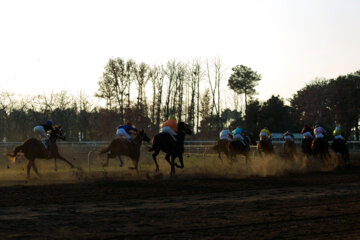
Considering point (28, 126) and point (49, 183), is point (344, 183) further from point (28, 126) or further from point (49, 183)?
point (28, 126)

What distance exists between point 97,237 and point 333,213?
4960 millimetres

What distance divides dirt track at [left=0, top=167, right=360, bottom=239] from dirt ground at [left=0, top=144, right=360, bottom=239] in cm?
2

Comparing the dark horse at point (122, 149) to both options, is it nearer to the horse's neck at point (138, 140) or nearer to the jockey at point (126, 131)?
the horse's neck at point (138, 140)

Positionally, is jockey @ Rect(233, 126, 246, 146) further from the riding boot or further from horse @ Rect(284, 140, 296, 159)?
the riding boot

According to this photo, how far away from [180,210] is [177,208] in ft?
1.07

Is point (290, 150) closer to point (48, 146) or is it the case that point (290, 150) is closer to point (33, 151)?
point (48, 146)

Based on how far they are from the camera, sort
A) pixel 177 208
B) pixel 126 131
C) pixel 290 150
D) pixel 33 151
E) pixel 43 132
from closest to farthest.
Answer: pixel 177 208, pixel 33 151, pixel 43 132, pixel 126 131, pixel 290 150

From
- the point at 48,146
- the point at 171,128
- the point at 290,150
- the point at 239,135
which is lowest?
the point at 290,150

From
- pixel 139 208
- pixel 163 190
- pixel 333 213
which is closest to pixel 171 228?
pixel 139 208

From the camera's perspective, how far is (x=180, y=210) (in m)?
10.9

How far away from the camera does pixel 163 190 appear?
14.7 metres

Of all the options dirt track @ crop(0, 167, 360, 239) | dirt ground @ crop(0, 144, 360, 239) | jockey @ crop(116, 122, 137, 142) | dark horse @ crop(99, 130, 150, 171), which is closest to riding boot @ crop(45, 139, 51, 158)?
dirt ground @ crop(0, 144, 360, 239)

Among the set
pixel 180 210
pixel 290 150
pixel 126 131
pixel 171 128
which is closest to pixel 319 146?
pixel 290 150

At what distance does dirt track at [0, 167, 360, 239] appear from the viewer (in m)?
8.34
